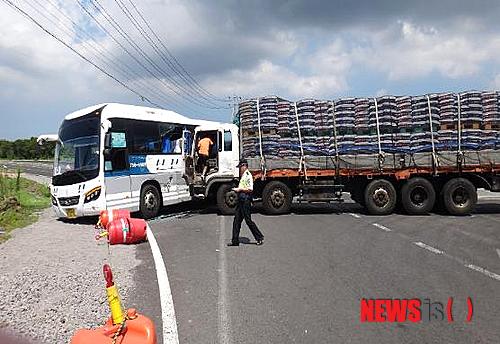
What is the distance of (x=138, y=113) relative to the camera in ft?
45.0

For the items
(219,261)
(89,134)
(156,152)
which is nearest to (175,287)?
(219,261)

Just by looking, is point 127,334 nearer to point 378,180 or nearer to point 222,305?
point 222,305

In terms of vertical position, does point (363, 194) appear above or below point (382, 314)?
above

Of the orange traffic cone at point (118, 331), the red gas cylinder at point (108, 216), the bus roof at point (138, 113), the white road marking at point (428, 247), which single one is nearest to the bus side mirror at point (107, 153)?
the bus roof at point (138, 113)

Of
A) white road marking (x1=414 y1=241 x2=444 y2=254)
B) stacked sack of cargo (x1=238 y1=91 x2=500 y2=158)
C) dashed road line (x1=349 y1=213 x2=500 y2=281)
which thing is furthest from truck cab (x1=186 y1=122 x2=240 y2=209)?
white road marking (x1=414 y1=241 x2=444 y2=254)

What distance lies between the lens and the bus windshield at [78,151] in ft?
40.3

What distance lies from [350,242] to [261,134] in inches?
204

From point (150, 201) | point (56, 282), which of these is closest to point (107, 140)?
point (150, 201)

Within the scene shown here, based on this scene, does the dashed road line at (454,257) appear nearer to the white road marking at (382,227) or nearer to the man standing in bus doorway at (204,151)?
the white road marking at (382,227)

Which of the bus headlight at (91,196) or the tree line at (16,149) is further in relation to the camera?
the tree line at (16,149)

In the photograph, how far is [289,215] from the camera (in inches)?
536

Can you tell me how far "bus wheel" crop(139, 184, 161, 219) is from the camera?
1336 cm

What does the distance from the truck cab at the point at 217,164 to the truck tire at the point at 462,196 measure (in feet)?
20.5

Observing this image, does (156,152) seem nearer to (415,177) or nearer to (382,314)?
(415,177)
